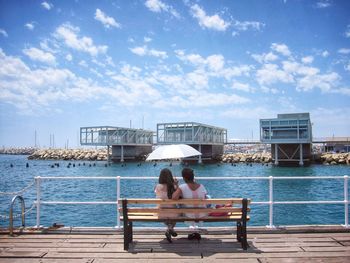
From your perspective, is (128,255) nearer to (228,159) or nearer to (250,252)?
(250,252)

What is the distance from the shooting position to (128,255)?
512cm

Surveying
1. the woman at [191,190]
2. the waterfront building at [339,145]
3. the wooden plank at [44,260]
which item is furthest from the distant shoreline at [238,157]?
the wooden plank at [44,260]

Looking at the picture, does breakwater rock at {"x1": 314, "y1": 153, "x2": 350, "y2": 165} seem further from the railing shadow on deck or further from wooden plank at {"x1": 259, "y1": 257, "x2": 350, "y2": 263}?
wooden plank at {"x1": 259, "y1": 257, "x2": 350, "y2": 263}

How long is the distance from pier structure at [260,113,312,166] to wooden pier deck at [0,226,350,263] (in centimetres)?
6486

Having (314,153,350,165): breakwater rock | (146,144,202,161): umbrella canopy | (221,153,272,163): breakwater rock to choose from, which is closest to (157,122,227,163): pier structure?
(221,153,272,163): breakwater rock

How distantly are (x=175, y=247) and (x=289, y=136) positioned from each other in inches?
2680

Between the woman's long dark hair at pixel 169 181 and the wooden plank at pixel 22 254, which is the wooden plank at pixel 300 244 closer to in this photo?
the woman's long dark hair at pixel 169 181

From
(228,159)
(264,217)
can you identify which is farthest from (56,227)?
(228,159)

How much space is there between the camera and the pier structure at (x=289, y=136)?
2681 inches

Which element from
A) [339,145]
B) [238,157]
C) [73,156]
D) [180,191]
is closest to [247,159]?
[238,157]

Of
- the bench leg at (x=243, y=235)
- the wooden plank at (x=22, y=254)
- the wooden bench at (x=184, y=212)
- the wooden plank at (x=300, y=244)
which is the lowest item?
the wooden plank at (x=300, y=244)

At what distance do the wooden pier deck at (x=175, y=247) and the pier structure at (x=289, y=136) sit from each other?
64.9 meters

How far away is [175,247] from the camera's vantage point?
18.0 ft

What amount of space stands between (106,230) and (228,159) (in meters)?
84.4
